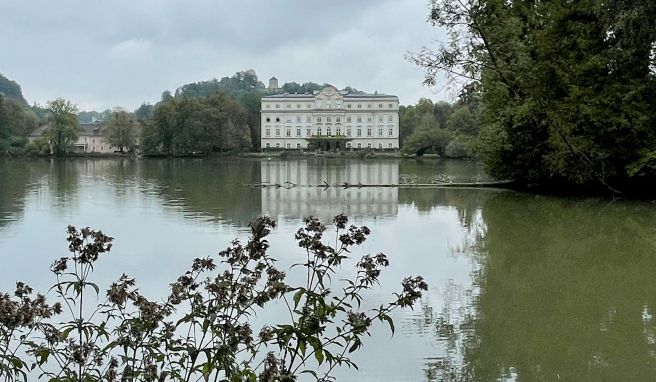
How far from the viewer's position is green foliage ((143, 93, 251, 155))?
3248 inches

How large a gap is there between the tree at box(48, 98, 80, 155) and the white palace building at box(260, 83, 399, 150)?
30.9 m

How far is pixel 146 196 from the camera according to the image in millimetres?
23328

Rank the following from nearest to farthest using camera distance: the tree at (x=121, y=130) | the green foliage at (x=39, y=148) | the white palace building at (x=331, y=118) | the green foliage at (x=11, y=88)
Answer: the green foliage at (x=39, y=148) → the tree at (x=121, y=130) → the white palace building at (x=331, y=118) → the green foliage at (x=11, y=88)

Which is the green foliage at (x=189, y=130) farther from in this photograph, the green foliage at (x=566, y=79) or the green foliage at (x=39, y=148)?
the green foliage at (x=566, y=79)

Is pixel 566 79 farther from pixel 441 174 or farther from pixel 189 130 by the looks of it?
pixel 189 130

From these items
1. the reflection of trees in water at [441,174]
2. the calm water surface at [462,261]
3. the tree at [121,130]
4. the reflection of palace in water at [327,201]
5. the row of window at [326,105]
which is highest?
the row of window at [326,105]

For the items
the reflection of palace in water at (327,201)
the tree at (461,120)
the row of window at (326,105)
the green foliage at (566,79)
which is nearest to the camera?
the reflection of palace in water at (327,201)

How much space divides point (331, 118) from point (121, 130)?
110ft

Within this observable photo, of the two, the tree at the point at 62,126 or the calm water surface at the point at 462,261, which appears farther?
the tree at the point at 62,126

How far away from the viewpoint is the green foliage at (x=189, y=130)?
82500 millimetres

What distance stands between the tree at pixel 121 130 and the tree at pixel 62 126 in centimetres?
580

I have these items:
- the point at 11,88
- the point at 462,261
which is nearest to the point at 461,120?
Answer: the point at 462,261

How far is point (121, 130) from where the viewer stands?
88.4 metres

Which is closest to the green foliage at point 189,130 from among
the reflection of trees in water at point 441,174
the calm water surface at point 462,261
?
the reflection of trees in water at point 441,174
